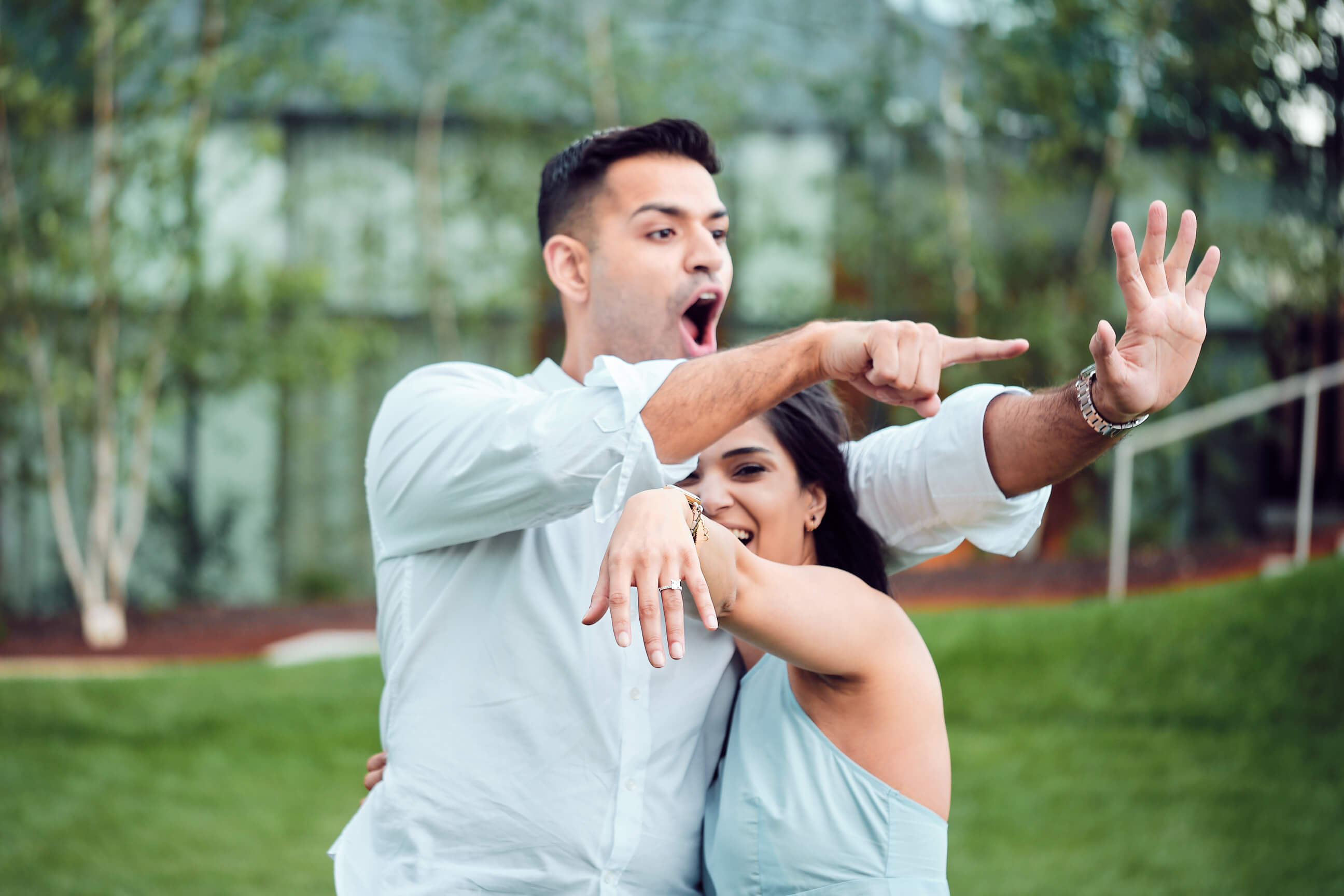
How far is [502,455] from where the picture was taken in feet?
4.87

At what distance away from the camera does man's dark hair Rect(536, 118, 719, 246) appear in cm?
207

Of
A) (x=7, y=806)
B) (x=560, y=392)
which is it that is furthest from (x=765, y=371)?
(x=7, y=806)

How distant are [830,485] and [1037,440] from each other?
0.39 meters

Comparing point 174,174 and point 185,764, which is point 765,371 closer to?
point 185,764

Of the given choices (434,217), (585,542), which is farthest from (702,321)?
(434,217)

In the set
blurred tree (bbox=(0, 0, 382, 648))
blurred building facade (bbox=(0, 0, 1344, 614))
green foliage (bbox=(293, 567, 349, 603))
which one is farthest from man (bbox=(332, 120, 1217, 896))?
green foliage (bbox=(293, 567, 349, 603))

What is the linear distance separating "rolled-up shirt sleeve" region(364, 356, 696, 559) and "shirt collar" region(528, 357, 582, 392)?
323mm

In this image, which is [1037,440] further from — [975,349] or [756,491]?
[756,491]

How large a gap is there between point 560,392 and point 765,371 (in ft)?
0.87

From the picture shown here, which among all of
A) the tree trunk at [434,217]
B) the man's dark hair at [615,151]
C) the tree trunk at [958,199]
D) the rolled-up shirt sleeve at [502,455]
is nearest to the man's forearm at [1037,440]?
the rolled-up shirt sleeve at [502,455]

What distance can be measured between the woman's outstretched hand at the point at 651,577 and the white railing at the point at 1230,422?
482 cm

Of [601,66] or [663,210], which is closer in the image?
[663,210]

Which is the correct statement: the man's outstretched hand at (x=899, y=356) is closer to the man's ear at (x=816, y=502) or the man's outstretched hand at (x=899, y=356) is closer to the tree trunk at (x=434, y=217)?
the man's ear at (x=816, y=502)

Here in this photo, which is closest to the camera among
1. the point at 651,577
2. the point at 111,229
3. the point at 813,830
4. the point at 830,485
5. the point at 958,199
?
the point at 651,577
